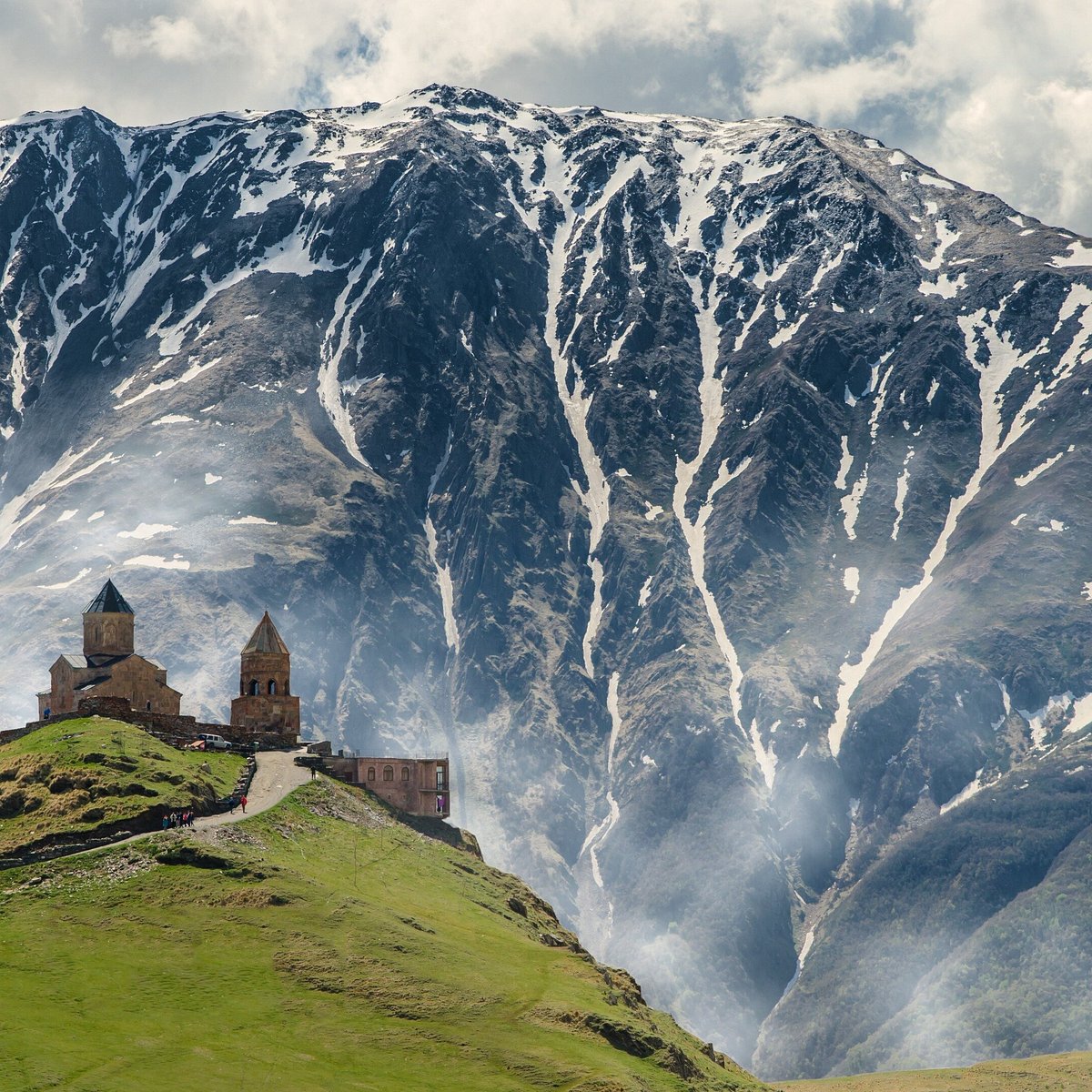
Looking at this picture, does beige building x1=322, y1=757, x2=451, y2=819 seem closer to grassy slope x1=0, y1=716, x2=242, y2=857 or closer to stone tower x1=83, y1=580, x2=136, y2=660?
grassy slope x1=0, y1=716, x2=242, y2=857

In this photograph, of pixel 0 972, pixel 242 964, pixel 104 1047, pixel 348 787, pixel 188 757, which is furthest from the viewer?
pixel 348 787

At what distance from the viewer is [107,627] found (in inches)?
7544

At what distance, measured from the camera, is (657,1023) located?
138625 millimetres

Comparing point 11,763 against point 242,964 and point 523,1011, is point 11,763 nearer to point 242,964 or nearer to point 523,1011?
point 242,964

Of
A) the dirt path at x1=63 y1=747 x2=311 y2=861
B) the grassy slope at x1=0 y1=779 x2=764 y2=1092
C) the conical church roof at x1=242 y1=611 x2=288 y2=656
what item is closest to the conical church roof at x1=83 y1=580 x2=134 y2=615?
the conical church roof at x1=242 y1=611 x2=288 y2=656

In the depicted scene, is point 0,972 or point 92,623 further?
point 92,623

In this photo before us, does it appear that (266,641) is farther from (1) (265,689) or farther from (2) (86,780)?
(2) (86,780)

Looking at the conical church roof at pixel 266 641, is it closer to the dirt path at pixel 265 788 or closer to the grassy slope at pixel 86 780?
the dirt path at pixel 265 788

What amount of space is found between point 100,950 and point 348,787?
57.7 metres

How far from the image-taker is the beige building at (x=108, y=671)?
7352 inches

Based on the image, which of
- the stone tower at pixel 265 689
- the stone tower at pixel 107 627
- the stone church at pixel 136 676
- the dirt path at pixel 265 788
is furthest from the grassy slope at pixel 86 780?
the stone tower at pixel 107 627

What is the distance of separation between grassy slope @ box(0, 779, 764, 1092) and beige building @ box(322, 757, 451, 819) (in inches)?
1320

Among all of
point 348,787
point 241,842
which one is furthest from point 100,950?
point 348,787

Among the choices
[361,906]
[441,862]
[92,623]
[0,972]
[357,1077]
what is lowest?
[357,1077]
